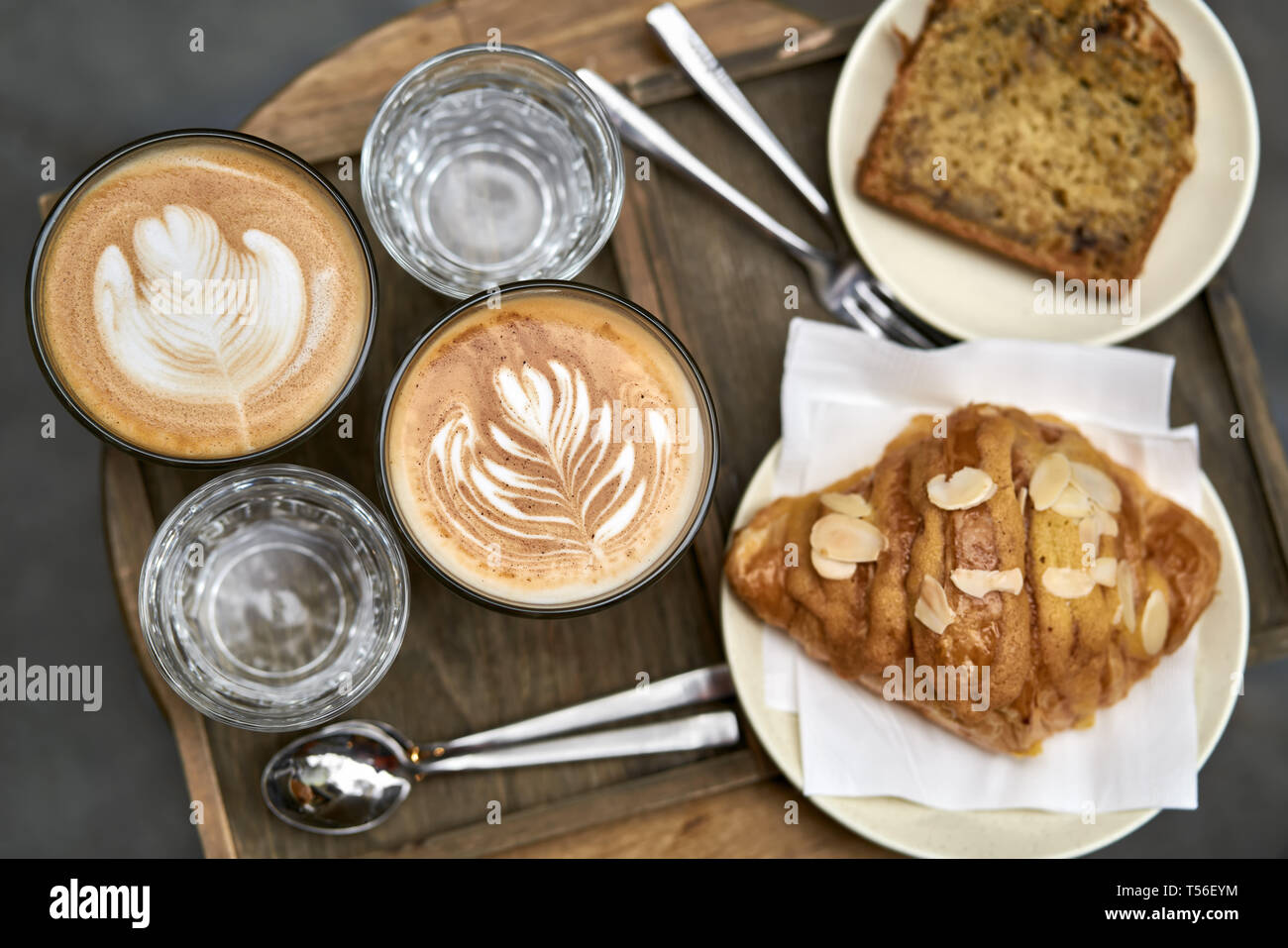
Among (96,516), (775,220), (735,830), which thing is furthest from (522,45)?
(96,516)

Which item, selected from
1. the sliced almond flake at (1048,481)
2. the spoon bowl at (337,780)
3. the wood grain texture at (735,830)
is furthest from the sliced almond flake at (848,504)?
the spoon bowl at (337,780)

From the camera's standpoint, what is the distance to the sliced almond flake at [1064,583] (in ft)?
→ 5.31

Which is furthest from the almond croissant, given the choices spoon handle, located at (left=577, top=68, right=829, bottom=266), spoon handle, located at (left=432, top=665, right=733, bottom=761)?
spoon handle, located at (left=577, top=68, right=829, bottom=266)

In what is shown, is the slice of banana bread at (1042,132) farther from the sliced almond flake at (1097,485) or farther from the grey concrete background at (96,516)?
the grey concrete background at (96,516)

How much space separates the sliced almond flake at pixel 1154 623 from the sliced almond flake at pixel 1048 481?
0.25 meters

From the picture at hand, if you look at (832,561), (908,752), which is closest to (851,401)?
(832,561)

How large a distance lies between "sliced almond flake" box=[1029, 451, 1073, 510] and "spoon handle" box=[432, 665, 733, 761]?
0.57 meters

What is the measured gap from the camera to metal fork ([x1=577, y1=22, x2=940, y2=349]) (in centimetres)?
185

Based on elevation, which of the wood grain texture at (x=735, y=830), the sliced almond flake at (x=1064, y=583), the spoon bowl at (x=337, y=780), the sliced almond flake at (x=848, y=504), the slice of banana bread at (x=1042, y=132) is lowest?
the wood grain texture at (x=735, y=830)

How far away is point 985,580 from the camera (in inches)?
63.2

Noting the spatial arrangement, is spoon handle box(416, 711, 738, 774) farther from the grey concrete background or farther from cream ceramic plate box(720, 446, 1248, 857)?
the grey concrete background

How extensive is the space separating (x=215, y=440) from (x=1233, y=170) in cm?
175

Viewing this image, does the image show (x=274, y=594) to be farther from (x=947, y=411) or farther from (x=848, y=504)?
(x=947, y=411)

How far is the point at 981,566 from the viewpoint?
1.61m
